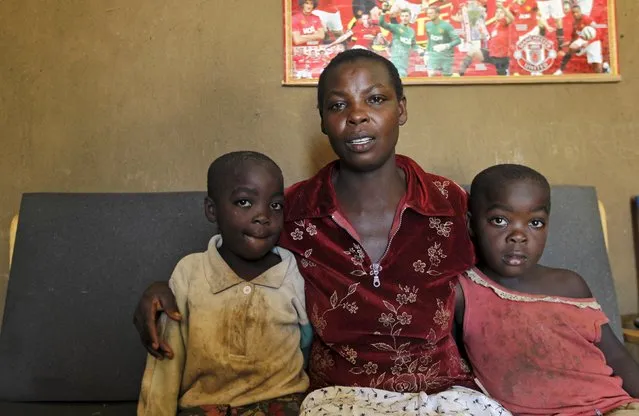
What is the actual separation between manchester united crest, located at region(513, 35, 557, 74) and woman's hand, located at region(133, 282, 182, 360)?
161 cm

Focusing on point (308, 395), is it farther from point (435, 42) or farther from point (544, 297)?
point (435, 42)

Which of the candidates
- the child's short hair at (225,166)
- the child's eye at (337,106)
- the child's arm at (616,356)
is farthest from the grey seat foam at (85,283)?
the child's arm at (616,356)

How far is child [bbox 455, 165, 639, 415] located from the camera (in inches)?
56.1

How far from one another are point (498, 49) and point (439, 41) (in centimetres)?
24

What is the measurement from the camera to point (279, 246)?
1570 millimetres

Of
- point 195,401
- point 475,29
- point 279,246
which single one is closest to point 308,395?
point 195,401

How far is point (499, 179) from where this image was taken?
60.8 inches

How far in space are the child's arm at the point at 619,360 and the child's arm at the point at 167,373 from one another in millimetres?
1143

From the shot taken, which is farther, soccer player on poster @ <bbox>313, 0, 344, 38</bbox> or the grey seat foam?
soccer player on poster @ <bbox>313, 0, 344, 38</bbox>

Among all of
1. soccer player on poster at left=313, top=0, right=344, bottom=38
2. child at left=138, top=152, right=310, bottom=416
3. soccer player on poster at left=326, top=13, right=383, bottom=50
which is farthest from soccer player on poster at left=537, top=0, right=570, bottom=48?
child at left=138, top=152, right=310, bottom=416

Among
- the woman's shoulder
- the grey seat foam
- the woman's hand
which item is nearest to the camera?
the woman's hand

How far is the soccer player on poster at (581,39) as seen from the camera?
7.06ft

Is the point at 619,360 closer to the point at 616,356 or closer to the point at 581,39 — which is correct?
the point at 616,356

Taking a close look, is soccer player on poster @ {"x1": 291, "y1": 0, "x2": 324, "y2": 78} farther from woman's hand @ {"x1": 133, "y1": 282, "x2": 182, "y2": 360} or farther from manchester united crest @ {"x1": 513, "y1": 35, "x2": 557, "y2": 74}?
woman's hand @ {"x1": 133, "y1": 282, "x2": 182, "y2": 360}
